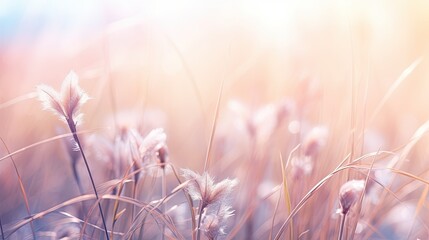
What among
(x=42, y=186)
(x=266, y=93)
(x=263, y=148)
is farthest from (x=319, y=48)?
(x=42, y=186)

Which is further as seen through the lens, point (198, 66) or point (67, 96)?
point (198, 66)

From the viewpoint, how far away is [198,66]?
10.4 ft

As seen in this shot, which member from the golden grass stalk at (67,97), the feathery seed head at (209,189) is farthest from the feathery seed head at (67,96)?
the feathery seed head at (209,189)

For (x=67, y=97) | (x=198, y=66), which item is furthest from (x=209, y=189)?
(x=198, y=66)

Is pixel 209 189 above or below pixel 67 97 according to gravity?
below

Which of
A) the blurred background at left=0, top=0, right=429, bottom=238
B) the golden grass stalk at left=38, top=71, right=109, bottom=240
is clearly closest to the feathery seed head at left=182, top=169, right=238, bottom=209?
the golden grass stalk at left=38, top=71, right=109, bottom=240

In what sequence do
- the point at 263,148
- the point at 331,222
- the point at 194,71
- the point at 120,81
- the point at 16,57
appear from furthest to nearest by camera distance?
the point at 194,71, the point at 120,81, the point at 16,57, the point at 263,148, the point at 331,222

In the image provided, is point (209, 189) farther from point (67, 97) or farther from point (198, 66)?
point (198, 66)

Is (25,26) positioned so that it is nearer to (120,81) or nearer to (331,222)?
(120,81)

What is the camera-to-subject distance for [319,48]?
3.04m

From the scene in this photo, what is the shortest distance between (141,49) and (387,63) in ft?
3.90

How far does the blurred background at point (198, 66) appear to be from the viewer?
5.97 ft

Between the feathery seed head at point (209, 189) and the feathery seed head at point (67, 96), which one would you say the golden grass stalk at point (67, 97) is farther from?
the feathery seed head at point (209, 189)

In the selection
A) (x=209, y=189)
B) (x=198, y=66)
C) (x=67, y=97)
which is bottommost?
(x=198, y=66)
